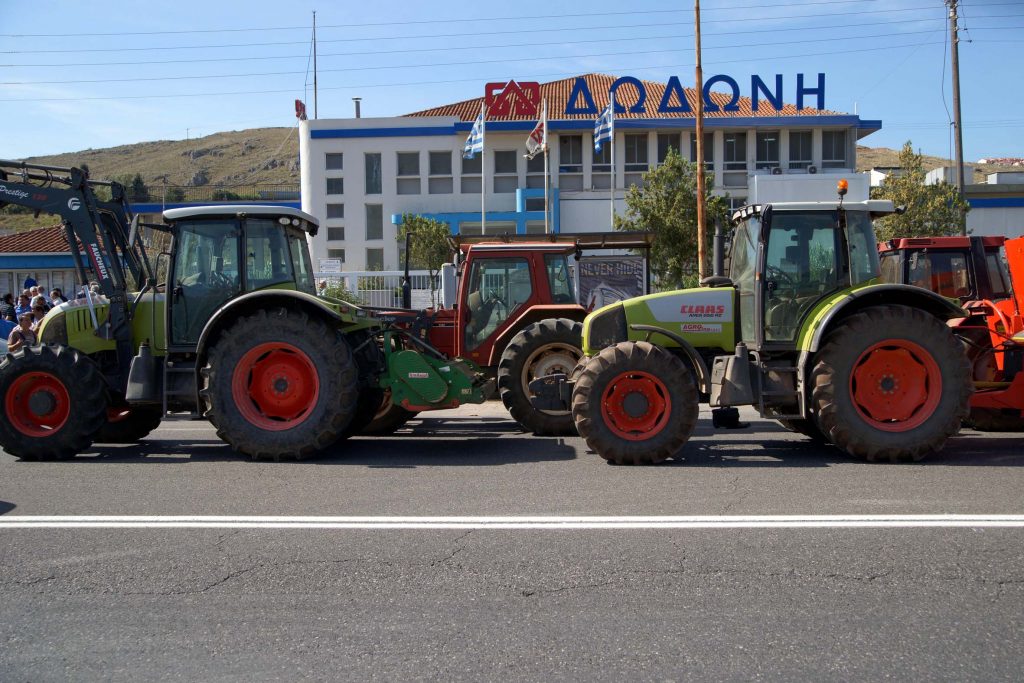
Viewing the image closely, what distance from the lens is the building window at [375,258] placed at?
39.9m

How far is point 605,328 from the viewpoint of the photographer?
28.9 feet

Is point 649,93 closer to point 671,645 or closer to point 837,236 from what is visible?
point 837,236

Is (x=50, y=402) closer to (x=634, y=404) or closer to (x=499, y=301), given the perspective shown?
(x=499, y=301)

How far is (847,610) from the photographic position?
173 inches

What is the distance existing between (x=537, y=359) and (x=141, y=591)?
6.22 metres

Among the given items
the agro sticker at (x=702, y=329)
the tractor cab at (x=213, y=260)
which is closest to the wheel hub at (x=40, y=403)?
the tractor cab at (x=213, y=260)

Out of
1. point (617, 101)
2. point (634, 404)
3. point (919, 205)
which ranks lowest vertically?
point (634, 404)

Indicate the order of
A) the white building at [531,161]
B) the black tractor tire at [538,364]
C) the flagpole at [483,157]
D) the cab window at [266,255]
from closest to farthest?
the cab window at [266,255] → the black tractor tire at [538,364] → the flagpole at [483,157] → the white building at [531,161]

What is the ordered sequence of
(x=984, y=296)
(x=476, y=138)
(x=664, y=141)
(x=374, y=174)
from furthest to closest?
(x=374, y=174)
(x=664, y=141)
(x=476, y=138)
(x=984, y=296)

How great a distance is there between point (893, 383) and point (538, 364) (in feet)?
12.8

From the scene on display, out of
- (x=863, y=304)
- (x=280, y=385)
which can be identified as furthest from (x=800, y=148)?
(x=280, y=385)

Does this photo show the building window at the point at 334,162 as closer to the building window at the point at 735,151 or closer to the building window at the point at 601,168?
the building window at the point at 601,168

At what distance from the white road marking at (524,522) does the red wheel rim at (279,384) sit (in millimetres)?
2717

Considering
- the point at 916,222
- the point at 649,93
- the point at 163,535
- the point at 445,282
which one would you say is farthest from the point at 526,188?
the point at 163,535
